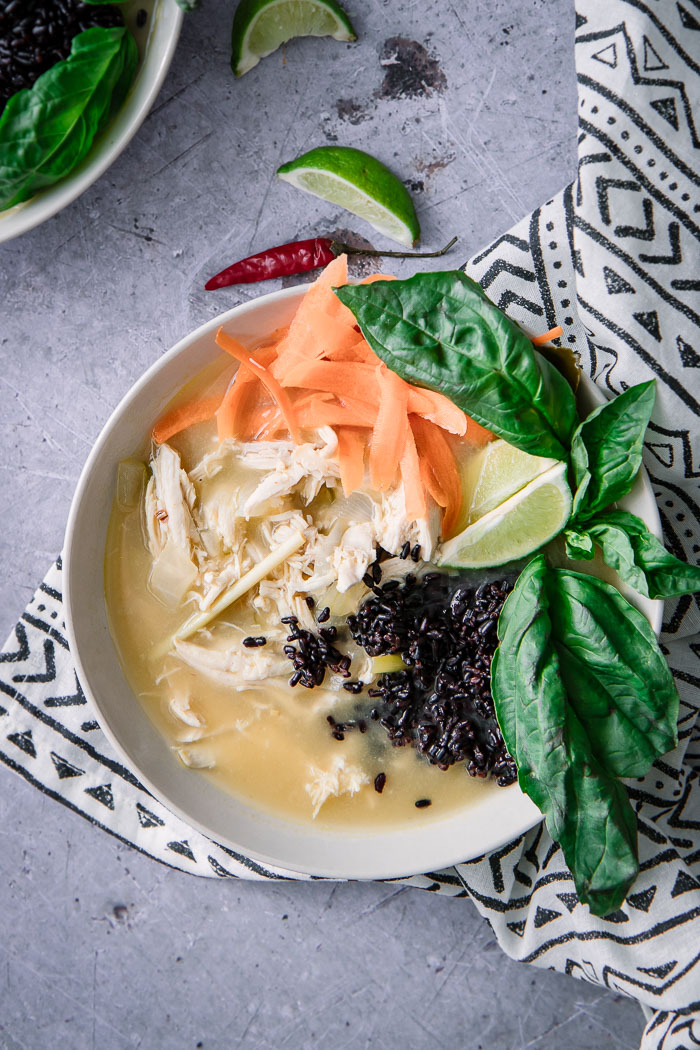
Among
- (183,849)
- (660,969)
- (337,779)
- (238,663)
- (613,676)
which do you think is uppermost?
(238,663)

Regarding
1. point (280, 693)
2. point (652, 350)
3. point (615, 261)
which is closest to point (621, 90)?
point (615, 261)

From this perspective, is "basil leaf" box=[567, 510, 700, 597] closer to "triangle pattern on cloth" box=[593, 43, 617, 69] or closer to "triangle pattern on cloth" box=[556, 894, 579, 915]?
"triangle pattern on cloth" box=[556, 894, 579, 915]

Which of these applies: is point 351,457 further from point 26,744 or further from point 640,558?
point 26,744

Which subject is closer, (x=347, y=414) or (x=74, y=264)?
(x=347, y=414)

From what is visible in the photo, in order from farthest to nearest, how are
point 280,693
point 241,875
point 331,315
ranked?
point 241,875, point 280,693, point 331,315

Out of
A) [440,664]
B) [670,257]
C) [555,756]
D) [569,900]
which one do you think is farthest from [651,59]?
[569,900]

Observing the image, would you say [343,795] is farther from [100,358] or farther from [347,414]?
[100,358]
